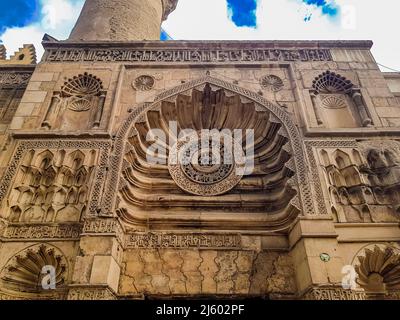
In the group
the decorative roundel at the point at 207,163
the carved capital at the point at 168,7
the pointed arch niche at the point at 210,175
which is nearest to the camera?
the pointed arch niche at the point at 210,175

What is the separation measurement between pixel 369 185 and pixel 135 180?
3425 mm

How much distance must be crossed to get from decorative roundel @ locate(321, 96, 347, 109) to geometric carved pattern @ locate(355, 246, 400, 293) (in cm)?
250

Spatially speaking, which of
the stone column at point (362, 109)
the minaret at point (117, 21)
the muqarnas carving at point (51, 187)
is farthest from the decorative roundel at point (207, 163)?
the minaret at point (117, 21)

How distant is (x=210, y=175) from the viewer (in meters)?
5.16

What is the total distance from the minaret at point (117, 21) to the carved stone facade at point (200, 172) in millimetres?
1215

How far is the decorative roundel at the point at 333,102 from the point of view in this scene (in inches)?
210

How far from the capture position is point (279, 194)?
15.6 feet

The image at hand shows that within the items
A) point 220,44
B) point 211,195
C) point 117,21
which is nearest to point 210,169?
point 211,195

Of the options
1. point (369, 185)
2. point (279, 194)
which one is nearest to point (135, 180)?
point (279, 194)

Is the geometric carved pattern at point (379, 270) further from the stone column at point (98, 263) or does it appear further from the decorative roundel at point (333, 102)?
the stone column at point (98, 263)

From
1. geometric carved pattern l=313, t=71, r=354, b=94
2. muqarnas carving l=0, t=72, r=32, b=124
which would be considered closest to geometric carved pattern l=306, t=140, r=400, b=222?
geometric carved pattern l=313, t=71, r=354, b=94
